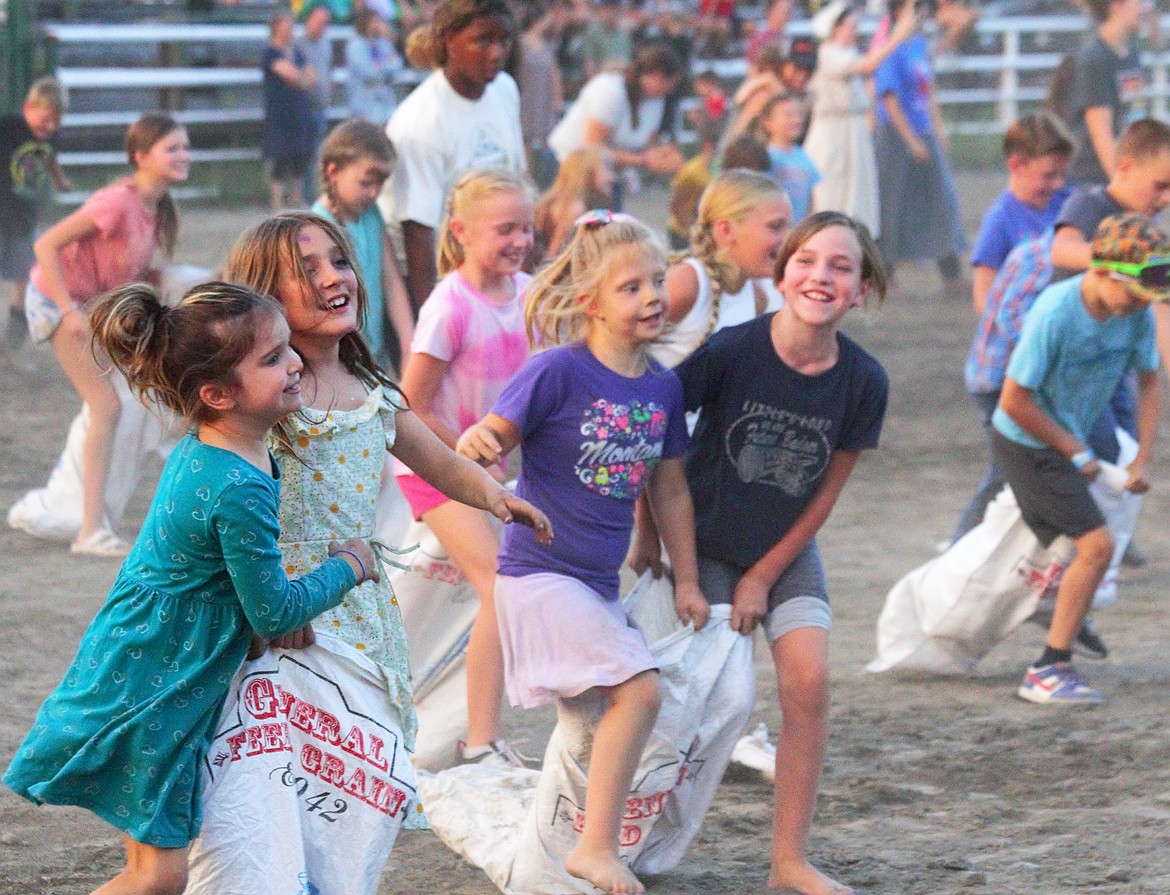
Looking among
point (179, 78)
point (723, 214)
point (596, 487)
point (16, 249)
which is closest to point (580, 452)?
point (596, 487)

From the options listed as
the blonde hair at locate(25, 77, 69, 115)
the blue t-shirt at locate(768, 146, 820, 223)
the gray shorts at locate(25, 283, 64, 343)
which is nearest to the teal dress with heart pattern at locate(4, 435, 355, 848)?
the gray shorts at locate(25, 283, 64, 343)

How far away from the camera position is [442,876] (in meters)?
4.13

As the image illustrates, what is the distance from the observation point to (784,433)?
13.4ft

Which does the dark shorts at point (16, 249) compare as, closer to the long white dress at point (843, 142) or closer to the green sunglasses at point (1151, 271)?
the long white dress at point (843, 142)

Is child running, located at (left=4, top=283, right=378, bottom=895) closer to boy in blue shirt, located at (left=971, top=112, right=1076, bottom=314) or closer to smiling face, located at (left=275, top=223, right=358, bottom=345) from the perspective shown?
smiling face, located at (left=275, top=223, right=358, bottom=345)

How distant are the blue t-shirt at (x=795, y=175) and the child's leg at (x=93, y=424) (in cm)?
412

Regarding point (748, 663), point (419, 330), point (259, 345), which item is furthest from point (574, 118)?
point (259, 345)

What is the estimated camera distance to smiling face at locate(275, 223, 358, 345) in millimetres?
3416

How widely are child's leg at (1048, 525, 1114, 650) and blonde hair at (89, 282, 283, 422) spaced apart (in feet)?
9.81

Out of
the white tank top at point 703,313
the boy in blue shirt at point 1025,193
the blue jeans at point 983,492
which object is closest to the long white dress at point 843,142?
the boy in blue shirt at point 1025,193

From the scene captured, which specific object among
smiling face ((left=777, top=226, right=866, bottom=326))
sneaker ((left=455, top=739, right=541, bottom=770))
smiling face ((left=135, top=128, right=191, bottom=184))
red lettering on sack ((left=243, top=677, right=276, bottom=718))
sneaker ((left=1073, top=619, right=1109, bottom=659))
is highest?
smiling face ((left=777, top=226, right=866, bottom=326))

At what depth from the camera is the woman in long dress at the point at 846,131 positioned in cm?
1267

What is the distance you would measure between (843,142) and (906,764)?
8.38 metres

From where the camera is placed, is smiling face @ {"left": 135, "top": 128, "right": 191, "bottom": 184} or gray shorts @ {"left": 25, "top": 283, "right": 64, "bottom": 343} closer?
smiling face @ {"left": 135, "top": 128, "right": 191, "bottom": 184}
